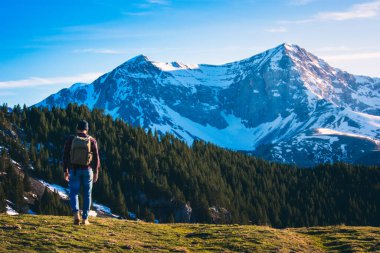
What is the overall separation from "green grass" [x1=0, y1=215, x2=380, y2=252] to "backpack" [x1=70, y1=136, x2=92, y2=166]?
3724 mm

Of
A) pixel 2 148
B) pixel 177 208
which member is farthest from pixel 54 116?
pixel 177 208

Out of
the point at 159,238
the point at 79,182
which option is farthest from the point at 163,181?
the point at 79,182

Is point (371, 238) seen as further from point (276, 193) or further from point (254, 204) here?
point (276, 193)

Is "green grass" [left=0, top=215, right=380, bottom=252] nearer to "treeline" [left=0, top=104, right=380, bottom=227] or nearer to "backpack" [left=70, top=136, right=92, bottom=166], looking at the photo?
"backpack" [left=70, top=136, right=92, bottom=166]

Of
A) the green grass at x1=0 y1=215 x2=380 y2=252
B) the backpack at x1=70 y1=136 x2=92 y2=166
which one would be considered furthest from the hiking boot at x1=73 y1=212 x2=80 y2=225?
the backpack at x1=70 y1=136 x2=92 y2=166

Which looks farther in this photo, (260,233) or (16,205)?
(16,205)

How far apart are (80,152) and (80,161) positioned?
46 centimetres

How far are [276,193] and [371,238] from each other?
16885 centimetres

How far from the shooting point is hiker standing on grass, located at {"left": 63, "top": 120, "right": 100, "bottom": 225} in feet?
77.3

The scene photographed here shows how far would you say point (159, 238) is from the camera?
26.3 meters

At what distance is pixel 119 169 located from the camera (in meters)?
166

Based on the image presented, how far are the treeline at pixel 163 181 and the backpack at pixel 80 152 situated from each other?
361 feet

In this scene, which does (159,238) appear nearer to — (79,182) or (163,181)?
(79,182)

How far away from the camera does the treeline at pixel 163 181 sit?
492 feet
